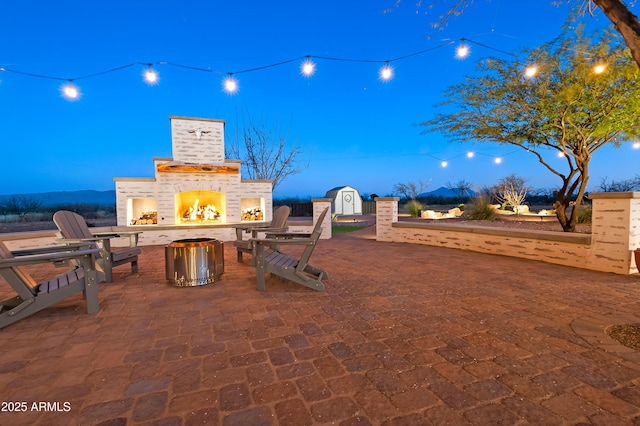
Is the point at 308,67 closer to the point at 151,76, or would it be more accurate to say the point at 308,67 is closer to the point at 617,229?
the point at 151,76

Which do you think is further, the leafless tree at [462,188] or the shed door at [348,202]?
the leafless tree at [462,188]

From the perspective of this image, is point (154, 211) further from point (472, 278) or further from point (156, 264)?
point (472, 278)

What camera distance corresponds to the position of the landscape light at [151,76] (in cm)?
631

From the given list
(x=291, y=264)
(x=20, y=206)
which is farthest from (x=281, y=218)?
(x=20, y=206)

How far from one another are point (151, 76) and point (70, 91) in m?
1.74

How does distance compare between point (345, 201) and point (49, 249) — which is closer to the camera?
point (49, 249)

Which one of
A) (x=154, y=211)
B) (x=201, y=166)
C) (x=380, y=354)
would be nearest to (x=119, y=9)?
(x=201, y=166)

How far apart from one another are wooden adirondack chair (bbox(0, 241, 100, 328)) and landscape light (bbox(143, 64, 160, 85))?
16.1 feet

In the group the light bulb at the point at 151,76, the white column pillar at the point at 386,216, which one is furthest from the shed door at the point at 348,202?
the light bulb at the point at 151,76

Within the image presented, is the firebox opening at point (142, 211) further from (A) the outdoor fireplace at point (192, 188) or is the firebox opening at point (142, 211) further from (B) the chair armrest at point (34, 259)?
(B) the chair armrest at point (34, 259)

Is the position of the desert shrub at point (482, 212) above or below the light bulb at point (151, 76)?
below

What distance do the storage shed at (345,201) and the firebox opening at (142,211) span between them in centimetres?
1305

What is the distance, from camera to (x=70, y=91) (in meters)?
6.27

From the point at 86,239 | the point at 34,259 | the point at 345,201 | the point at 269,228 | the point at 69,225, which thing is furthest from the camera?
the point at 345,201
